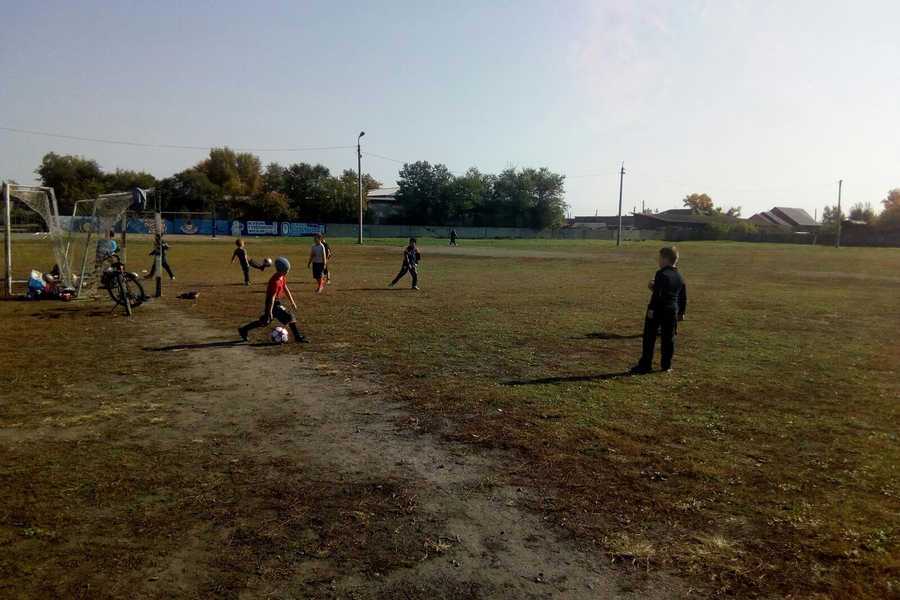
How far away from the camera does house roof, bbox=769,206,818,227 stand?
140500 mm

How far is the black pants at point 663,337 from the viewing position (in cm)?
922

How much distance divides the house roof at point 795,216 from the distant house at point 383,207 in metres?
89.8

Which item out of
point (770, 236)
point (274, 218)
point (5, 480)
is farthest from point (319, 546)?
point (770, 236)

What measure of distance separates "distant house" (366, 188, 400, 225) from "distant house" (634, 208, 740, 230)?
5180cm

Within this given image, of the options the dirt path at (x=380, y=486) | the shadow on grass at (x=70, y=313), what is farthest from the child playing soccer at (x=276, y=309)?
the shadow on grass at (x=70, y=313)

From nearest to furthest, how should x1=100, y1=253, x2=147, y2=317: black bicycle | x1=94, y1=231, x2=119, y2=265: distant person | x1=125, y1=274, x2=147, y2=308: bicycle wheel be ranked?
x1=100, y1=253, x2=147, y2=317: black bicycle → x1=125, y1=274, x2=147, y2=308: bicycle wheel → x1=94, y1=231, x2=119, y2=265: distant person

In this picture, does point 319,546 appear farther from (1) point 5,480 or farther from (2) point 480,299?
(2) point 480,299

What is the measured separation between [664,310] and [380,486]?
558cm

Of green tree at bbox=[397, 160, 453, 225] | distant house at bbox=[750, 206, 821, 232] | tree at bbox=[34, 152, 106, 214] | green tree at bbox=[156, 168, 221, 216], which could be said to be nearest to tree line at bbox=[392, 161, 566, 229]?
green tree at bbox=[397, 160, 453, 225]

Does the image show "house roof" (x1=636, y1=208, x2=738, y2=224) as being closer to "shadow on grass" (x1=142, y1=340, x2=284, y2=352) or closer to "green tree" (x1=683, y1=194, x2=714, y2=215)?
"green tree" (x1=683, y1=194, x2=714, y2=215)

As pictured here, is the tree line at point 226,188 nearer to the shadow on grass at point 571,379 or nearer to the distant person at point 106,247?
the distant person at point 106,247

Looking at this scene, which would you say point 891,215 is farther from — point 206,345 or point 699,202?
point 206,345

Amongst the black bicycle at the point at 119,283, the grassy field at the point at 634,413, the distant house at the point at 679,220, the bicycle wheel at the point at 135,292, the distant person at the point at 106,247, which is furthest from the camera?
the distant house at the point at 679,220

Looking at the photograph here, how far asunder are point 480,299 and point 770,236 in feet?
312
